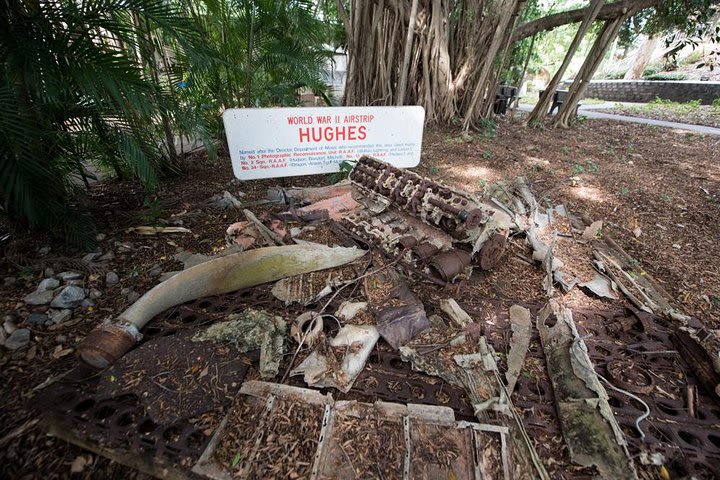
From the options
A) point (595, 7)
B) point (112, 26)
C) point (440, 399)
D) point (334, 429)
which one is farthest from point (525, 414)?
point (595, 7)

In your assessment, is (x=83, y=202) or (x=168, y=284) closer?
(x=168, y=284)

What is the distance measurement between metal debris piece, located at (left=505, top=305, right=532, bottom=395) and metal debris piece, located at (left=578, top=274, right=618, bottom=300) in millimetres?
732

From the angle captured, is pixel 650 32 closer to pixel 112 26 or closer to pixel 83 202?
pixel 112 26

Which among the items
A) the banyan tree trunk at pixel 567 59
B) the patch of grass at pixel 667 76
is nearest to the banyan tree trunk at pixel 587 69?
the banyan tree trunk at pixel 567 59

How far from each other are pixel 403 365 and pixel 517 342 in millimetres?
822

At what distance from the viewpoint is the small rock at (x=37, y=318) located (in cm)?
205

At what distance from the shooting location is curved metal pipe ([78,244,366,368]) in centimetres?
182

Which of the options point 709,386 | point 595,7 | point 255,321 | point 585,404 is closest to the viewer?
point 585,404

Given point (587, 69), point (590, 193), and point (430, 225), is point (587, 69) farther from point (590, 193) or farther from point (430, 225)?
point (430, 225)

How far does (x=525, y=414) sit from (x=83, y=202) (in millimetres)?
4315

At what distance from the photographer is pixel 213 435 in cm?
152

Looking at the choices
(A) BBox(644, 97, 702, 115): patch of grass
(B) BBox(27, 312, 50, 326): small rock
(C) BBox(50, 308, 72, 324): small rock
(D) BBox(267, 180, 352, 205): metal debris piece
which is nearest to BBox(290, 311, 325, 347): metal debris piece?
(C) BBox(50, 308, 72, 324): small rock

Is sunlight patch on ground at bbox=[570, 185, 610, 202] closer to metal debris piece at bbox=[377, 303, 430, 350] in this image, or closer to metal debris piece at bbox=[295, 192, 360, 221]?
metal debris piece at bbox=[295, 192, 360, 221]

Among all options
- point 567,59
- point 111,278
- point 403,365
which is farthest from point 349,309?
point 567,59
